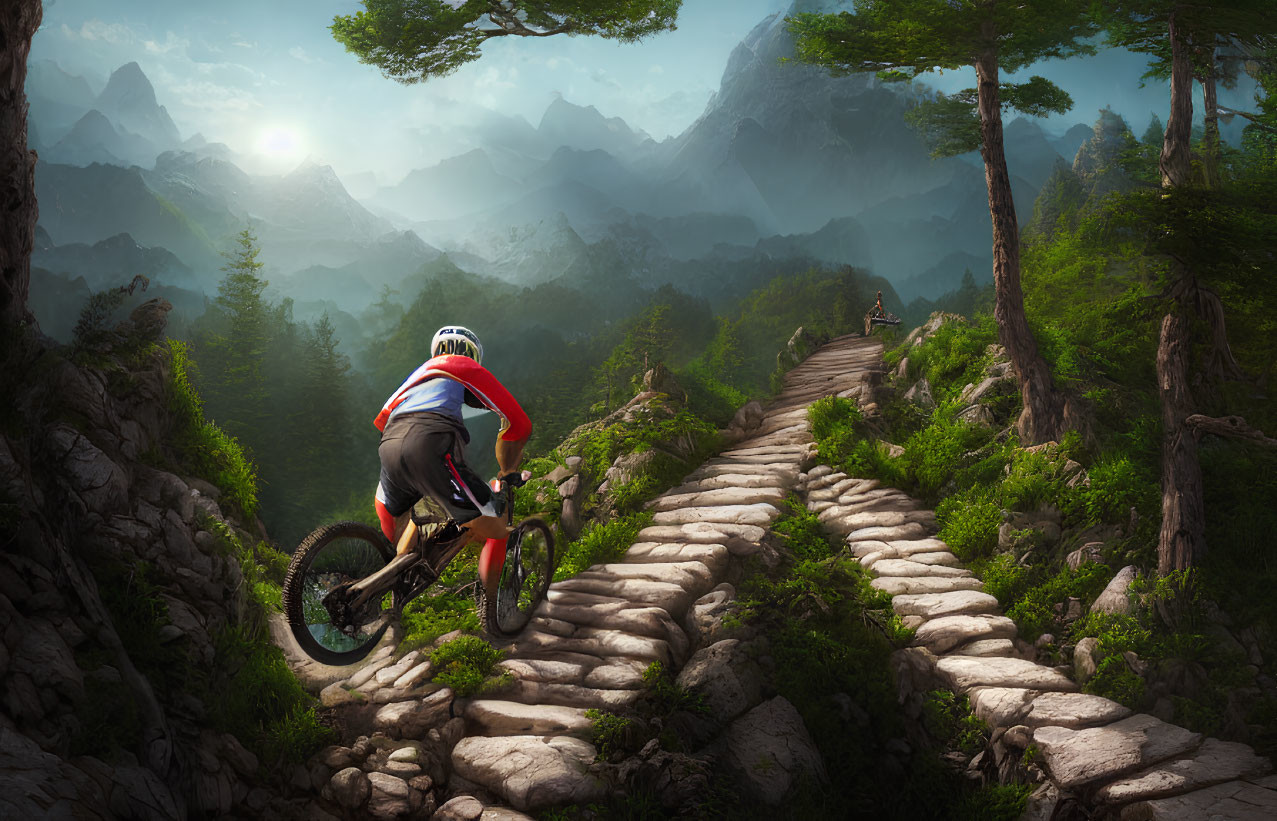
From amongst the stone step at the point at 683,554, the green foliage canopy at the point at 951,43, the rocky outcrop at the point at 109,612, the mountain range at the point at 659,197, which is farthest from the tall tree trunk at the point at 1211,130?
the mountain range at the point at 659,197

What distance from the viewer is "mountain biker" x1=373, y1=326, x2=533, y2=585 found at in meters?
3.93

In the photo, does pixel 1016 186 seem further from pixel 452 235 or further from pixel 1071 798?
pixel 1071 798

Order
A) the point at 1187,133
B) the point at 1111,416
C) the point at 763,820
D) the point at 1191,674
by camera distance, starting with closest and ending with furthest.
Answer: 1. the point at 763,820
2. the point at 1191,674
3. the point at 1111,416
4. the point at 1187,133

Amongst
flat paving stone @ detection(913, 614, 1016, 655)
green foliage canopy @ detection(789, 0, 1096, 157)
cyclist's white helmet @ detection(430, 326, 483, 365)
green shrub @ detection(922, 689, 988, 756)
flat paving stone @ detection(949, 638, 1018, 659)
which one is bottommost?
green shrub @ detection(922, 689, 988, 756)

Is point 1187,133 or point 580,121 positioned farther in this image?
point 580,121

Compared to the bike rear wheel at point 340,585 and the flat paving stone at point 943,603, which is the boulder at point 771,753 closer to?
the flat paving stone at point 943,603

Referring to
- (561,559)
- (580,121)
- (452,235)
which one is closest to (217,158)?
(452,235)

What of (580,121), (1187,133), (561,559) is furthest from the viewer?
(580,121)

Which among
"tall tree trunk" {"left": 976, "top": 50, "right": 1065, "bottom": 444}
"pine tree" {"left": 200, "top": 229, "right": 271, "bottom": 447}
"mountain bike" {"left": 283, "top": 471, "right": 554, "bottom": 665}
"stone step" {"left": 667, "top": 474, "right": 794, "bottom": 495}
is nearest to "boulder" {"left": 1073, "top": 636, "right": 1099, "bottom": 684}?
"tall tree trunk" {"left": 976, "top": 50, "right": 1065, "bottom": 444}

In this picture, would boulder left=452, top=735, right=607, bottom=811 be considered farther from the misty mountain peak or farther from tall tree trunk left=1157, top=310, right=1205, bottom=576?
the misty mountain peak

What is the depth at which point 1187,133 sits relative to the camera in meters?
8.73

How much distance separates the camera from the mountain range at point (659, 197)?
52719 millimetres

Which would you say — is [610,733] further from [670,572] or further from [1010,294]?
[1010,294]

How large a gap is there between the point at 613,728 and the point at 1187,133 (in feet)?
36.0
